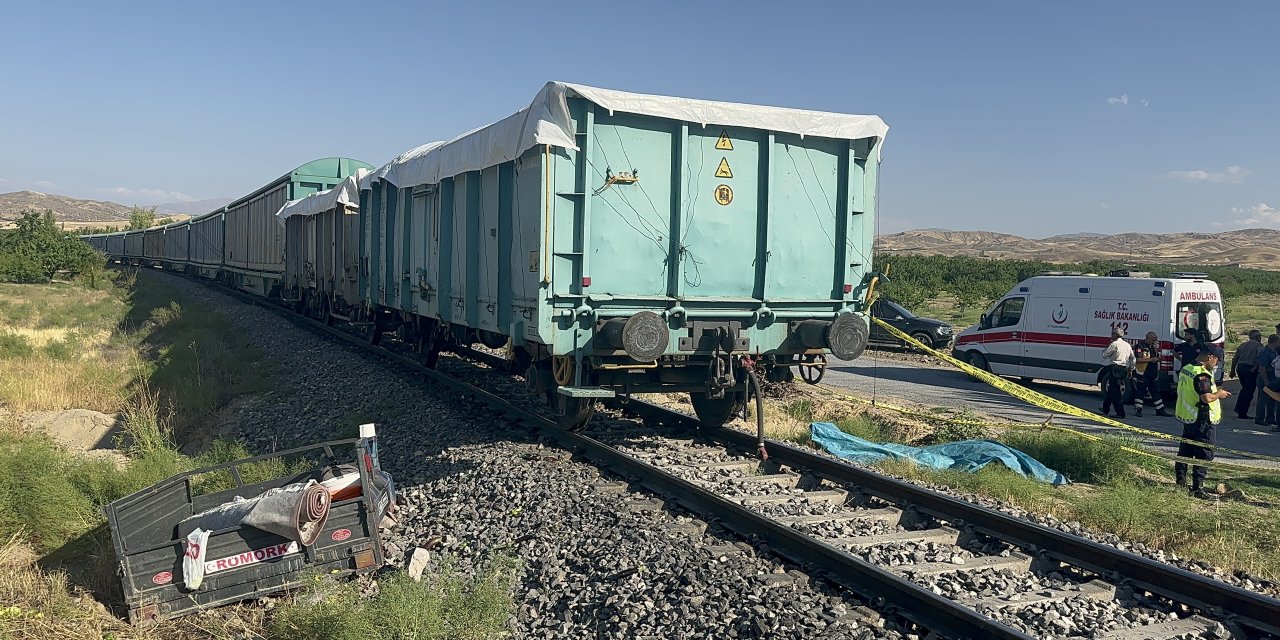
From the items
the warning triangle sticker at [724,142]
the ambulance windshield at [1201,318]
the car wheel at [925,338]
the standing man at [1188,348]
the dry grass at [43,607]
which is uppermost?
the warning triangle sticker at [724,142]

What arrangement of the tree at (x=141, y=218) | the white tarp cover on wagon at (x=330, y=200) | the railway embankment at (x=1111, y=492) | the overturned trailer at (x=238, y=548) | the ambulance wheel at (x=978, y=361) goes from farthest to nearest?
the tree at (x=141, y=218) < the ambulance wheel at (x=978, y=361) < the white tarp cover on wagon at (x=330, y=200) < the railway embankment at (x=1111, y=492) < the overturned trailer at (x=238, y=548)

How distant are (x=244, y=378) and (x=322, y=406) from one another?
3.12 m

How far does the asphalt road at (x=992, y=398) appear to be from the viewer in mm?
12312

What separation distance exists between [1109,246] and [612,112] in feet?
614

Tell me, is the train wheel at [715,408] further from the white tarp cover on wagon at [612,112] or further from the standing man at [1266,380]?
the standing man at [1266,380]

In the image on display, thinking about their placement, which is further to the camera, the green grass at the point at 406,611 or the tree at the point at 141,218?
the tree at the point at 141,218

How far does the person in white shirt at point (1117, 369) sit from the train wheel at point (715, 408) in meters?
8.61

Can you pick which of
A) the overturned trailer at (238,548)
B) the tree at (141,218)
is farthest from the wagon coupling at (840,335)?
the tree at (141,218)

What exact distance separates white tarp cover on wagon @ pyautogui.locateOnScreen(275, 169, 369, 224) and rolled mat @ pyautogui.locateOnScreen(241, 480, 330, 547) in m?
10.4

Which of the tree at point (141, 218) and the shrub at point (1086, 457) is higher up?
the tree at point (141, 218)

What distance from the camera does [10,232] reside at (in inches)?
1807

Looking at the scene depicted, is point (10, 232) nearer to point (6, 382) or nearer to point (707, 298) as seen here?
point (6, 382)

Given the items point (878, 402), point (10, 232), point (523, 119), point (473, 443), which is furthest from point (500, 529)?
point (10, 232)

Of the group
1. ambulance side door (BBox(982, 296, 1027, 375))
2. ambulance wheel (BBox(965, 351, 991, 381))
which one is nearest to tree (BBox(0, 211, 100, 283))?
ambulance wheel (BBox(965, 351, 991, 381))
